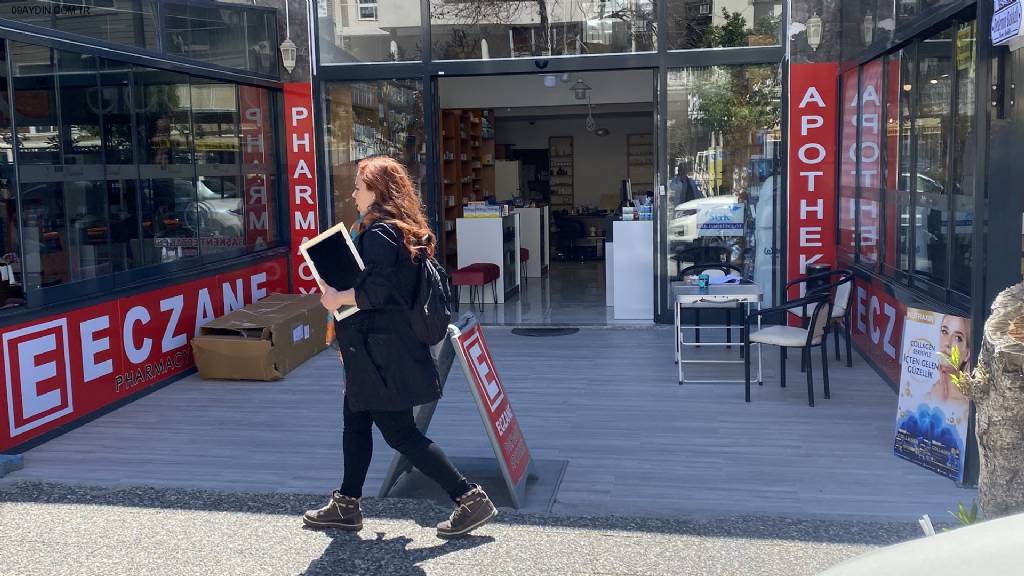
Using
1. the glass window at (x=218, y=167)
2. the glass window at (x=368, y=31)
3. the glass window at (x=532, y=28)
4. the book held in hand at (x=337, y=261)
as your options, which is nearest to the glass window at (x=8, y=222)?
the glass window at (x=218, y=167)

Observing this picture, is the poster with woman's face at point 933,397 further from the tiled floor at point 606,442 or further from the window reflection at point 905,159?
the window reflection at point 905,159

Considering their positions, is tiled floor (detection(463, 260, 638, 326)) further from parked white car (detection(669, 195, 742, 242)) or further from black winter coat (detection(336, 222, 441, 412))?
black winter coat (detection(336, 222, 441, 412))

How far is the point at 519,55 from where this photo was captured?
9.25m

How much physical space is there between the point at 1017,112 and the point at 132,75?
18.8 feet

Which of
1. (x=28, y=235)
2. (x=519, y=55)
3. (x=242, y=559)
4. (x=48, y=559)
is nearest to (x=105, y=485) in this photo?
(x=48, y=559)

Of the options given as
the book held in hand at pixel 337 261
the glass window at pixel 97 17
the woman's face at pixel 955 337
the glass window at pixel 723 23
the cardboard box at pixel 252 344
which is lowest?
the cardboard box at pixel 252 344

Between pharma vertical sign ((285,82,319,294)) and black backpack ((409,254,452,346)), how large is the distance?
5499mm

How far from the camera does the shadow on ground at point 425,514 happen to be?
160 inches

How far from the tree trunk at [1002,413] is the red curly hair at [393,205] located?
2.16 m

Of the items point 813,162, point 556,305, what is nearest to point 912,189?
point 813,162

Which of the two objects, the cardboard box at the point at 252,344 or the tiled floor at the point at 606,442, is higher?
the cardboard box at the point at 252,344

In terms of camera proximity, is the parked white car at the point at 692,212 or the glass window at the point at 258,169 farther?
the parked white car at the point at 692,212

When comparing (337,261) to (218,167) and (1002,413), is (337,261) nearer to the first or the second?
(1002,413)

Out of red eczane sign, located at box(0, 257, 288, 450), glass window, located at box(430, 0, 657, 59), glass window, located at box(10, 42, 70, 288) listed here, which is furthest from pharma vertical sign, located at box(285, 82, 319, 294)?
glass window, located at box(10, 42, 70, 288)
